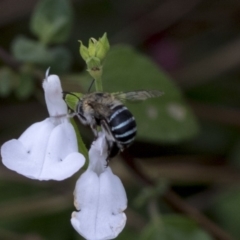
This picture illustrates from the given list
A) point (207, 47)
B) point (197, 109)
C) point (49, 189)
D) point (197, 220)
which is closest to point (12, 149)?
point (197, 220)

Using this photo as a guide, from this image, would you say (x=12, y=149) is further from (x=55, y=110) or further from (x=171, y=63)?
(x=171, y=63)

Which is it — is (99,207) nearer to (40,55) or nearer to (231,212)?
(40,55)

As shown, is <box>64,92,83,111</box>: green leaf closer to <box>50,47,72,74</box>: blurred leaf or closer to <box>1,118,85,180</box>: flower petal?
<box>1,118,85,180</box>: flower petal

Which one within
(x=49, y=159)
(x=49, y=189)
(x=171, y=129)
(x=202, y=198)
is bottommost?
(x=202, y=198)

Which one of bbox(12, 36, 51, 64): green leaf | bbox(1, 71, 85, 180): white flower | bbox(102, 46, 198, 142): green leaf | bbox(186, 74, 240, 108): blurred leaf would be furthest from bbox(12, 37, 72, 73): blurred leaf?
bbox(186, 74, 240, 108): blurred leaf

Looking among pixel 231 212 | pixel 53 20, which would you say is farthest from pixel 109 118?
pixel 231 212

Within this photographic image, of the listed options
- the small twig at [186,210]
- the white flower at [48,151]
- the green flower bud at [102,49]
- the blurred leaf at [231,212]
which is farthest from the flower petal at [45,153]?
the blurred leaf at [231,212]
